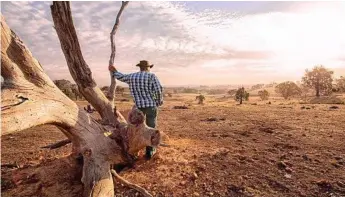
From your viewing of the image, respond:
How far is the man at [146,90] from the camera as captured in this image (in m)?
6.30

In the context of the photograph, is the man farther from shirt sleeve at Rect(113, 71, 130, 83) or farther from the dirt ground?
the dirt ground

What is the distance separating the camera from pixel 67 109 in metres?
5.07

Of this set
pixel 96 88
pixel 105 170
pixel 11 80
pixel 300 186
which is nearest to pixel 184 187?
pixel 105 170

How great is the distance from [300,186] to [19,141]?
802 centimetres

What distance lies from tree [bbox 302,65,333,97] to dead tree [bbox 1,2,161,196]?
48.2m

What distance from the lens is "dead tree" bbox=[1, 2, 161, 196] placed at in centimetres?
415

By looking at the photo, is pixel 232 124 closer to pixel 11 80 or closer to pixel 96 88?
pixel 96 88

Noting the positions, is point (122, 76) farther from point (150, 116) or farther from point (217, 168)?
point (217, 168)

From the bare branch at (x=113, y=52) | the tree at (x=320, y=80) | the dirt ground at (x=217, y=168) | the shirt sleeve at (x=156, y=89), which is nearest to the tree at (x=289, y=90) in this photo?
the tree at (x=320, y=80)

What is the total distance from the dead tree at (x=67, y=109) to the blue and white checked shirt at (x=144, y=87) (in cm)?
65

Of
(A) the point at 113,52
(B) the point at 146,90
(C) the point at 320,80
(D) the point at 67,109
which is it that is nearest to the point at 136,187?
(D) the point at 67,109

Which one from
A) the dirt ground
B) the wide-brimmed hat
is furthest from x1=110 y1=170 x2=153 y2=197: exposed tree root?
the wide-brimmed hat

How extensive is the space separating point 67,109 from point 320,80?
50.2 m

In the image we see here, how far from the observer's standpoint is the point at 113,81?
754cm
